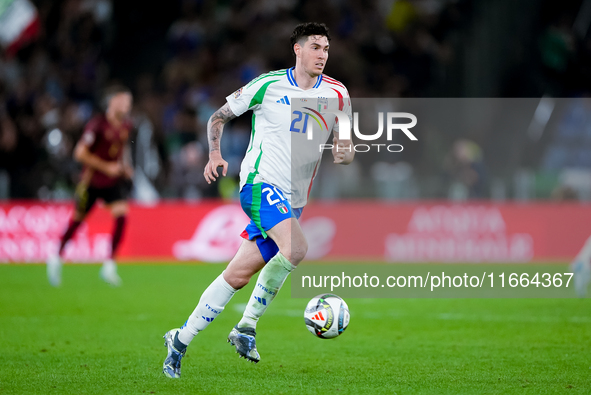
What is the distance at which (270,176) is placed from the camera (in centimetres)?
598

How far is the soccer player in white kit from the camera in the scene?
572 cm

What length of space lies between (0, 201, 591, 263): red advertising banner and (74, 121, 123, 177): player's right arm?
11.8 feet

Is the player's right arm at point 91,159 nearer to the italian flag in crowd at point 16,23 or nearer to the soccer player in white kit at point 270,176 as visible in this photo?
the soccer player in white kit at point 270,176

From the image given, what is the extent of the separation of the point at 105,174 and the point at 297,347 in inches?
236

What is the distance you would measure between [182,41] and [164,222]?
19.0 feet

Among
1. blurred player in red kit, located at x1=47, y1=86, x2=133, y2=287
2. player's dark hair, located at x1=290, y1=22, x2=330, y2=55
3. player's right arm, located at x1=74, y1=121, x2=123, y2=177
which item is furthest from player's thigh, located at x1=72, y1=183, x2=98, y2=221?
player's dark hair, located at x1=290, y1=22, x2=330, y2=55

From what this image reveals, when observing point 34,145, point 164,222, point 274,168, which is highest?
point 34,145

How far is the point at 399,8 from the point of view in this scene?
19156 millimetres

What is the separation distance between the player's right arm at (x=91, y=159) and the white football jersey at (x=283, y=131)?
20.6 feet

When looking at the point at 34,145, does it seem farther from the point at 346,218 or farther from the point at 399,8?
the point at 399,8

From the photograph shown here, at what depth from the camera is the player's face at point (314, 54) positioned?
19.7 ft

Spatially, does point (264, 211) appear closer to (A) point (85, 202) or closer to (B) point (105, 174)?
(B) point (105, 174)

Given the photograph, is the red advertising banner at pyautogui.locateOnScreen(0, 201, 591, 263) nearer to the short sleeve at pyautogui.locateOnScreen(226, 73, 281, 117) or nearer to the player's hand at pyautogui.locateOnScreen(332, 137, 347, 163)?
the player's hand at pyautogui.locateOnScreen(332, 137, 347, 163)

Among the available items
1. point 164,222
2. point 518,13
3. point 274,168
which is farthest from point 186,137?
point 274,168
